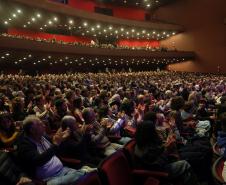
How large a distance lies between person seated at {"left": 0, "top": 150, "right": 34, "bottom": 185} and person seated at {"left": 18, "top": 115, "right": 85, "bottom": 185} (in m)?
0.14

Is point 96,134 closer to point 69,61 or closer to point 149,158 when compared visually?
point 149,158

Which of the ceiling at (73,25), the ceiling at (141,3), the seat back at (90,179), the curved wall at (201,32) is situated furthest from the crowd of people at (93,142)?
the ceiling at (141,3)

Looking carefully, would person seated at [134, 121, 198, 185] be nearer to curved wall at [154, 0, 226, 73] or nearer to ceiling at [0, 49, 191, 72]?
ceiling at [0, 49, 191, 72]

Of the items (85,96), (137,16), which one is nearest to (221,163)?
(85,96)

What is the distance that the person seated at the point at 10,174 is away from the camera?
10.1ft

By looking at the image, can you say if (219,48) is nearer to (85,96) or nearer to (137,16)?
(137,16)

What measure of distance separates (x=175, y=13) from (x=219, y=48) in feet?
21.5

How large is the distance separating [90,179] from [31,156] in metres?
1.05

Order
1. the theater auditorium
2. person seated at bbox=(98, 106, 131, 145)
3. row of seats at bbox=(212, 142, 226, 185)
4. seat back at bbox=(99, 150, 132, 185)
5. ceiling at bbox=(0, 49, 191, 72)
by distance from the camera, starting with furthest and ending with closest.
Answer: ceiling at bbox=(0, 49, 191, 72)
person seated at bbox=(98, 106, 131, 145)
the theater auditorium
row of seats at bbox=(212, 142, 226, 185)
seat back at bbox=(99, 150, 132, 185)

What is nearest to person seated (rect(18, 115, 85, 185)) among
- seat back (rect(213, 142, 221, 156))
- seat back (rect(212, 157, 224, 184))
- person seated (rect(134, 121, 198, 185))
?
person seated (rect(134, 121, 198, 185))

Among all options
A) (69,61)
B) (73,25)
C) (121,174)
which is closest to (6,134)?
(121,174)

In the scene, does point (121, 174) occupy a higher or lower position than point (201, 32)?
lower

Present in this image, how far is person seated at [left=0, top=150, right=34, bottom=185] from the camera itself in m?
3.09

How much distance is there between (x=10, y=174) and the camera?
10.3ft
